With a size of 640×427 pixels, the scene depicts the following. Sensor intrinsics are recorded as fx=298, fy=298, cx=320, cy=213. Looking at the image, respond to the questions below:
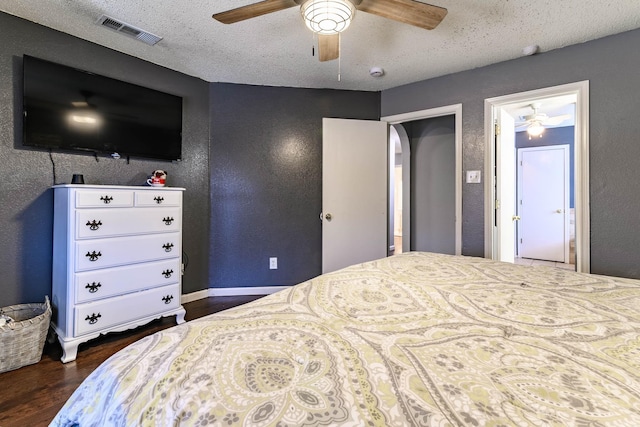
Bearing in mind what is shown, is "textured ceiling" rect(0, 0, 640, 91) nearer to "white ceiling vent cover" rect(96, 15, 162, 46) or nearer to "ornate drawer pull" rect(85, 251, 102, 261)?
"white ceiling vent cover" rect(96, 15, 162, 46)

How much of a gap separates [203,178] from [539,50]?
3274mm

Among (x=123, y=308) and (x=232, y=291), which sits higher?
(x=123, y=308)

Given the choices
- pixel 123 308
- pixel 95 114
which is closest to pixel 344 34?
pixel 95 114

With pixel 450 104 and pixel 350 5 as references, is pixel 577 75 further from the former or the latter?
pixel 350 5

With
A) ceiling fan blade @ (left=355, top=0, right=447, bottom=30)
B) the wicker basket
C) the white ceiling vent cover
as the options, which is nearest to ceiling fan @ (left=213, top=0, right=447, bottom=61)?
ceiling fan blade @ (left=355, top=0, right=447, bottom=30)

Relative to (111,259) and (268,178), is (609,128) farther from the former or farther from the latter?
(111,259)

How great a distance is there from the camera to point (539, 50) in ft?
8.02

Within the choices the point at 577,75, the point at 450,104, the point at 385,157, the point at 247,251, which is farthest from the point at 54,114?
the point at 577,75

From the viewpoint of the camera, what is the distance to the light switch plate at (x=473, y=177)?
2.79m

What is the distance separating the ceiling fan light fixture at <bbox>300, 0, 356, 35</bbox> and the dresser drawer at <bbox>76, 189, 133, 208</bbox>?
1693mm

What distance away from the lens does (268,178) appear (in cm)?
332

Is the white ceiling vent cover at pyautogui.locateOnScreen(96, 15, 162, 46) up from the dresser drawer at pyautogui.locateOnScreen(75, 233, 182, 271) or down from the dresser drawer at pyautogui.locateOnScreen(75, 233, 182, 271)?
up

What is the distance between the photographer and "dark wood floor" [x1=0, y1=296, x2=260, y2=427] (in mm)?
1479

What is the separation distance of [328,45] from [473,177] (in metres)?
1.81
